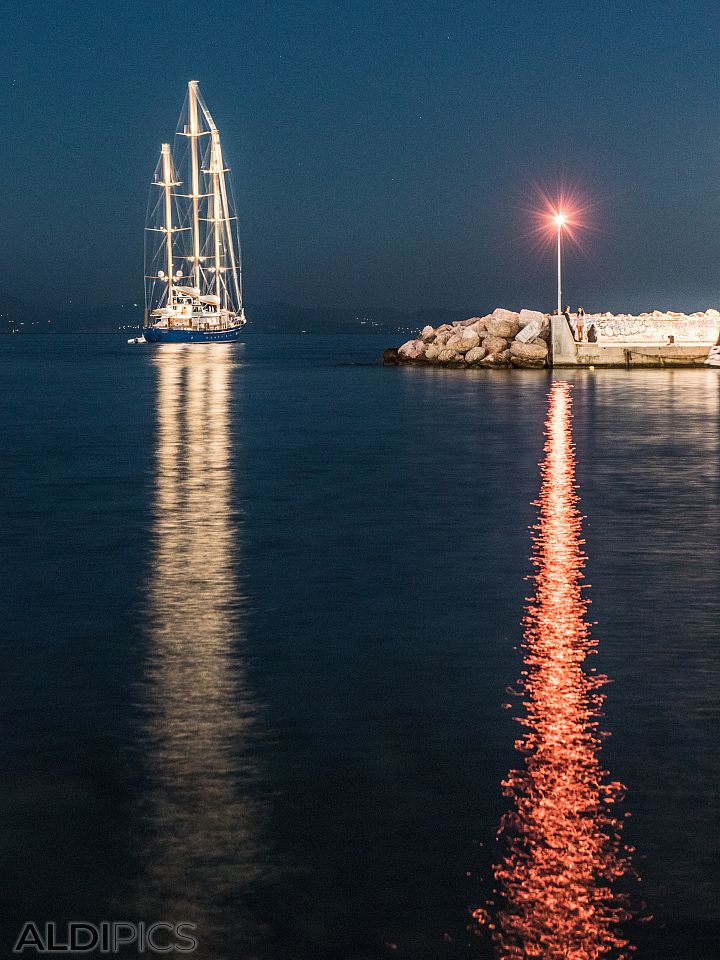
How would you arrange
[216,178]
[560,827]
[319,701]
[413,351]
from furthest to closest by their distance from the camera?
[216,178] → [413,351] → [319,701] → [560,827]

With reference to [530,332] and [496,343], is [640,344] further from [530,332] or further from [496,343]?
[496,343]

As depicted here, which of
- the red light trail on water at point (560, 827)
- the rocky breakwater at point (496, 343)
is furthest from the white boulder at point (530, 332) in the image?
the red light trail on water at point (560, 827)

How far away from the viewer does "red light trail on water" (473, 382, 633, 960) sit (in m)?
6.03

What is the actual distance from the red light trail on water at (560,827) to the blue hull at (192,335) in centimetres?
13476

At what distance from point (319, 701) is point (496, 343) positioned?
7077 centimetres

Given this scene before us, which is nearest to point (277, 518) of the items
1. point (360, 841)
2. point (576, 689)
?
point (576, 689)

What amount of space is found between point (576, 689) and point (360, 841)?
3.34 m

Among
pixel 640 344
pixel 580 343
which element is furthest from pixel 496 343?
pixel 640 344

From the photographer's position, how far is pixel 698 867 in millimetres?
6633

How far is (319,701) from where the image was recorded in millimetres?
9711

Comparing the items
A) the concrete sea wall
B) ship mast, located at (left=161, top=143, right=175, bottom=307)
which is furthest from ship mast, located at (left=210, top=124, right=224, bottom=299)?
the concrete sea wall

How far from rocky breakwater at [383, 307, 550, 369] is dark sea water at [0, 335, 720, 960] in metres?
52.1

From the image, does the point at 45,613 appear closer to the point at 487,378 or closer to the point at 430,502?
the point at 430,502

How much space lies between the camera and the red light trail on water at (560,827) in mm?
6027
